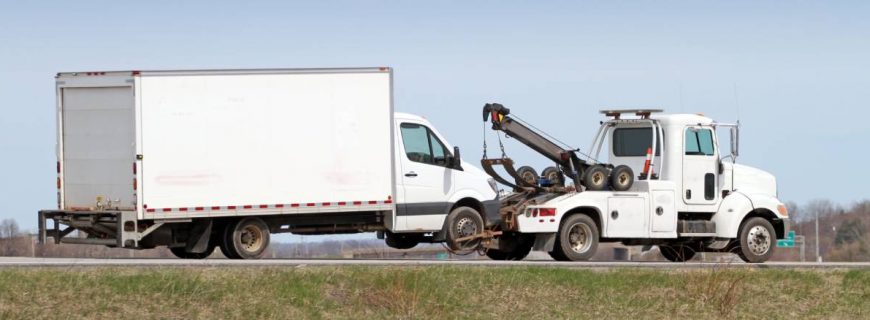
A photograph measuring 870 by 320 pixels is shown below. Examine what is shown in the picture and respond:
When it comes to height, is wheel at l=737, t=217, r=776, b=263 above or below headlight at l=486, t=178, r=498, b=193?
below

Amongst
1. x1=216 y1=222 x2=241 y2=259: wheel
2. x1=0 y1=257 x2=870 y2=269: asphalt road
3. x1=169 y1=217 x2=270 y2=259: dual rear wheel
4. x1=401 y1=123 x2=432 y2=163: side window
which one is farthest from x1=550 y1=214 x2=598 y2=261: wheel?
x1=216 y1=222 x2=241 y2=259: wheel

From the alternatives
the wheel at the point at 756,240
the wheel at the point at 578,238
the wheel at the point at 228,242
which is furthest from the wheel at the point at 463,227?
the wheel at the point at 756,240

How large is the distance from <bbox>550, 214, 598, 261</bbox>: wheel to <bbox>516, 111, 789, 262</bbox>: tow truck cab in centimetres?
2

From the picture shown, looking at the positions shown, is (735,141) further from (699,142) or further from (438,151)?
(438,151)

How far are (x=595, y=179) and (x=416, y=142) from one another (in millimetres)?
3704

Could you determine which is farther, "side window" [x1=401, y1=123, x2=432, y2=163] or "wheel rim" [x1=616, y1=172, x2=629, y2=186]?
"wheel rim" [x1=616, y1=172, x2=629, y2=186]

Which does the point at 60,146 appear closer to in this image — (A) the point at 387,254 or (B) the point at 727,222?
(A) the point at 387,254


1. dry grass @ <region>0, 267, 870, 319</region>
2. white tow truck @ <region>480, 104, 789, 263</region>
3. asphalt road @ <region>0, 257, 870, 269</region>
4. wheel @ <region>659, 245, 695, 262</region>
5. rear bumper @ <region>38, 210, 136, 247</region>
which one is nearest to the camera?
dry grass @ <region>0, 267, 870, 319</region>

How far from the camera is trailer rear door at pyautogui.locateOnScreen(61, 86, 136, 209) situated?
2462cm

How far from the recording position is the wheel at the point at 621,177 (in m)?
28.3

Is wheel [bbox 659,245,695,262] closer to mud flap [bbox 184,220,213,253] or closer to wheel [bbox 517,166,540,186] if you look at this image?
wheel [bbox 517,166,540,186]

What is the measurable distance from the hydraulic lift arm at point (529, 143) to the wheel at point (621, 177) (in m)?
0.79

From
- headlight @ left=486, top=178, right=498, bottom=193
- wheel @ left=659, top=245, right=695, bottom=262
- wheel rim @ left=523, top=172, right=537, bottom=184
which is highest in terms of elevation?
wheel rim @ left=523, top=172, right=537, bottom=184

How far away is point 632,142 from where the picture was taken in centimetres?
2956
